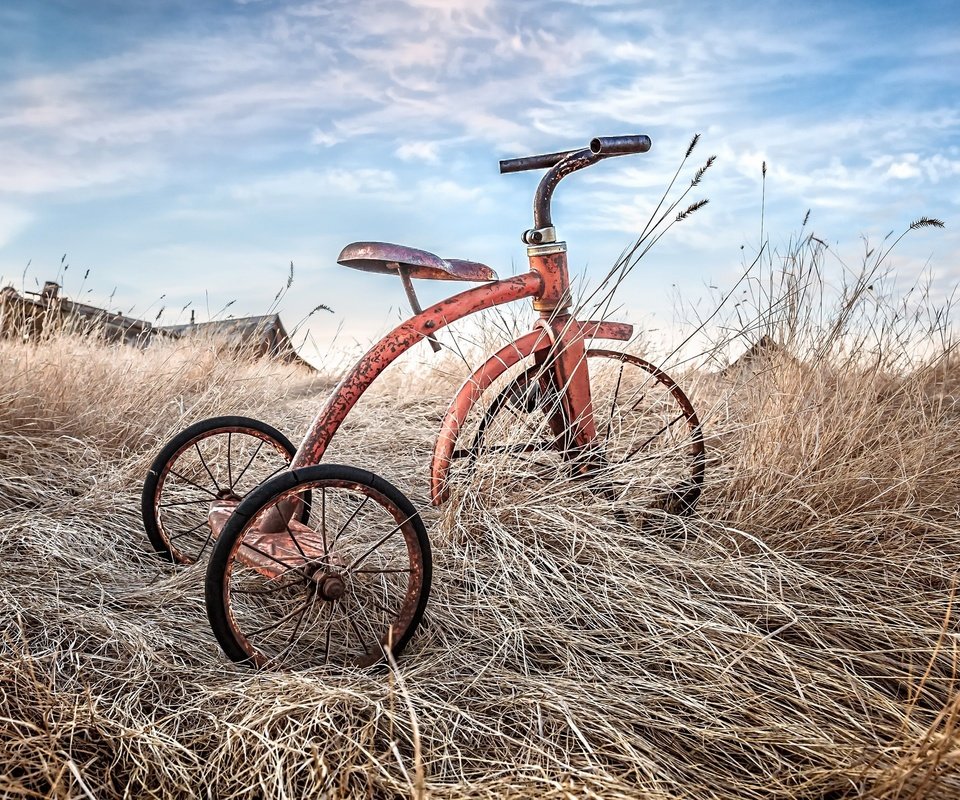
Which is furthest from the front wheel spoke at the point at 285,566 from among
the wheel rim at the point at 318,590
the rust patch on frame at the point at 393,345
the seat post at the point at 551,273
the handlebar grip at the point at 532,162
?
the handlebar grip at the point at 532,162

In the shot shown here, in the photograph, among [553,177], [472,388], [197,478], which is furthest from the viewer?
[197,478]

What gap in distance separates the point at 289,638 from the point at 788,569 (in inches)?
66.0

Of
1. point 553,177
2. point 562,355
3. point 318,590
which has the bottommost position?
point 318,590

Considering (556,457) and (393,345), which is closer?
(393,345)

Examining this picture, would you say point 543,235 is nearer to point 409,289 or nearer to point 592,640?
point 409,289

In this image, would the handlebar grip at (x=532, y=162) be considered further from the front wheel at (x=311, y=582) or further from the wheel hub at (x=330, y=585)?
the wheel hub at (x=330, y=585)

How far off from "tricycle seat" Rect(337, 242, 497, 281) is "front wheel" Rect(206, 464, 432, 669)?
78cm

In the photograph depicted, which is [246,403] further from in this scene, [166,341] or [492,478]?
[492,478]

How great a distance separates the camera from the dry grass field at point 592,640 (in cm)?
173

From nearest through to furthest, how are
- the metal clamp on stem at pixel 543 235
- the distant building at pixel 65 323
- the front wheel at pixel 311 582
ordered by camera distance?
the front wheel at pixel 311 582, the metal clamp on stem at pixel 543 235, the distant building at pixel 65 323

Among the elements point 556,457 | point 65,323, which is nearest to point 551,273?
point 556,457

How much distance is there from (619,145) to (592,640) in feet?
5.61

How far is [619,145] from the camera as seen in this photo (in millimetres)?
2793

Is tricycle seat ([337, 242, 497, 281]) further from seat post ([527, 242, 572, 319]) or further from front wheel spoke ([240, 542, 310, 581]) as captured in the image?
front wheel spoke ([240, 542, 310, 581])
